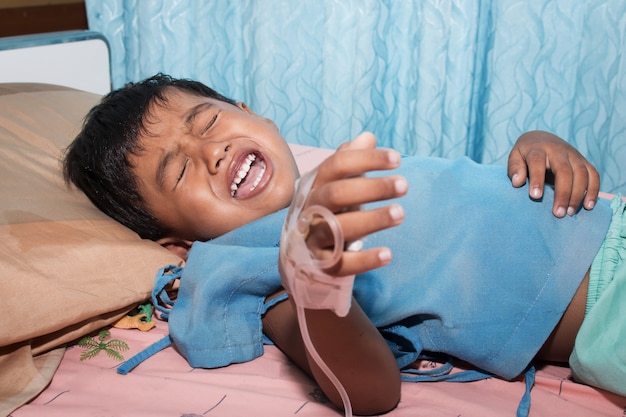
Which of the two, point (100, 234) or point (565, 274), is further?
point (100, 234)

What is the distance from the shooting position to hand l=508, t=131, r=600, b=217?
41.4 inches

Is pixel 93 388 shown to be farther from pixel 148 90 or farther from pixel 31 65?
pixel 31 65

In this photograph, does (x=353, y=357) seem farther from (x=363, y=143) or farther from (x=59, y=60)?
(x=59, y=60)

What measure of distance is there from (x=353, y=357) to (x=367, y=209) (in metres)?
0.19

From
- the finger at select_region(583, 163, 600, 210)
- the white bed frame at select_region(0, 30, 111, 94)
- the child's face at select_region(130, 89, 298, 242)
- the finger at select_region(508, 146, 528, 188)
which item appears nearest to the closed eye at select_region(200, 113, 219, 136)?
the child's face at select_region(130, 89, 298, 242)

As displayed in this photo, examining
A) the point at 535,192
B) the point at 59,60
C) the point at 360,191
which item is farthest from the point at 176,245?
the point at 59,60

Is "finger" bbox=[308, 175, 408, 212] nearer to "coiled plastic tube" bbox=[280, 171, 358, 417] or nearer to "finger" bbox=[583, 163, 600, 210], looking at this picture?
"coiled plastic tube" bbox=[280, 171, 358, 417]

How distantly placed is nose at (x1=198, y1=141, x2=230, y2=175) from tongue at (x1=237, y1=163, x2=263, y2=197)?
0.05 m

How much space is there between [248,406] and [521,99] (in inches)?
57.3

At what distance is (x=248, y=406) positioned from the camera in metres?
0.94

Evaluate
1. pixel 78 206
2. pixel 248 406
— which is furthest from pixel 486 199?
pixel 78 206

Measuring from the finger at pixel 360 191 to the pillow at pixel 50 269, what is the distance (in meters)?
0.58

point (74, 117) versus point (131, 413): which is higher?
point (74, 117)

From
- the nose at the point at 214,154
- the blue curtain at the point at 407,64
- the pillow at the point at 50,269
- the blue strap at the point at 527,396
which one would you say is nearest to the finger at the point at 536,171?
the blue strap at the point at 527,396
